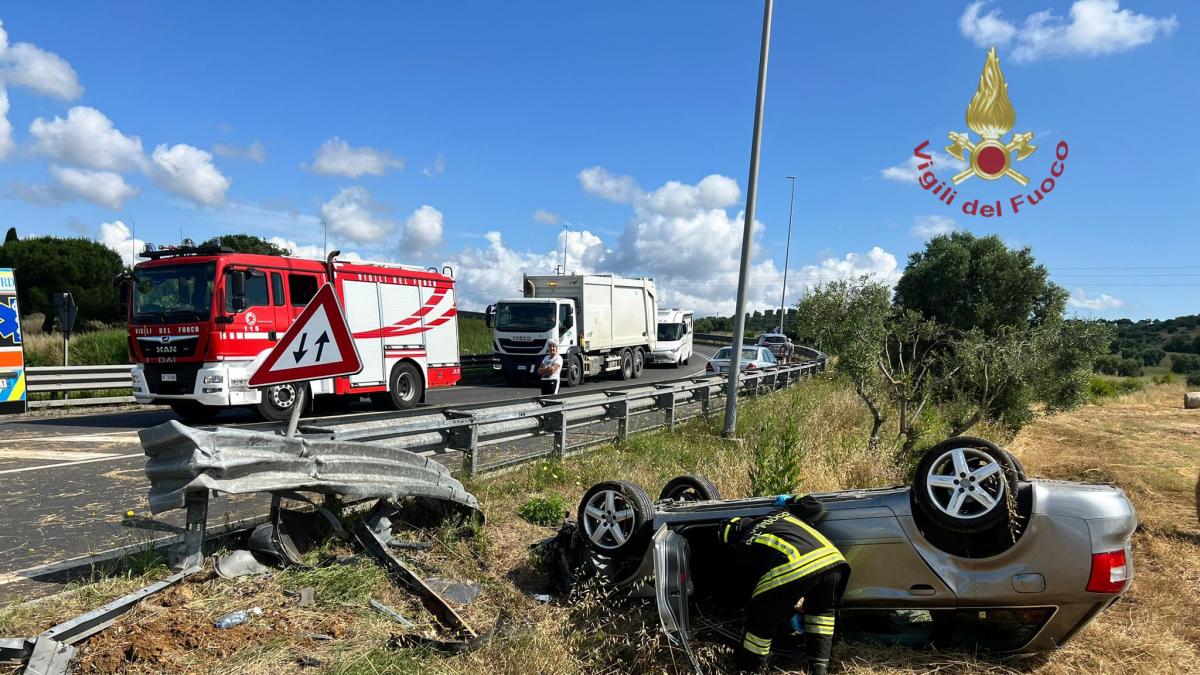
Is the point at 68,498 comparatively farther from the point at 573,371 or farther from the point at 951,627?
the point at 573,371

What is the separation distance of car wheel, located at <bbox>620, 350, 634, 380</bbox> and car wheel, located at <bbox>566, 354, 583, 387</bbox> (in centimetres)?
358

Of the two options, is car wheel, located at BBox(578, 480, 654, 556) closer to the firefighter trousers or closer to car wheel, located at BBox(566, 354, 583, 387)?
the firefighter trousers

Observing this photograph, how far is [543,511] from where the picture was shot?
5.78 meters

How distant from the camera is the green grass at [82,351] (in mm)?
18598

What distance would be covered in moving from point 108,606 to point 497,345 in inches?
698

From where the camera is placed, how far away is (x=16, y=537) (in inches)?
197

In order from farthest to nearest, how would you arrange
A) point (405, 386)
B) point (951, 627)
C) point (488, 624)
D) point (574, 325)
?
point (574, 325), point (405, 386), point (488, 624), point (951, 627)

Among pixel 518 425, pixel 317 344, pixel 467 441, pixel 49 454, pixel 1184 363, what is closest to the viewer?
pixel 317 344

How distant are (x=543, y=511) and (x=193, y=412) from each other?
367 inches

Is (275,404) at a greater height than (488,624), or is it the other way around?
(488,624)

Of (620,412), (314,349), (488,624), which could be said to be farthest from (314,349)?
(620,412)

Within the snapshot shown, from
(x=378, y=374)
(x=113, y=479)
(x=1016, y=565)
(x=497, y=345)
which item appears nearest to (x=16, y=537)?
(x=113, y=479)

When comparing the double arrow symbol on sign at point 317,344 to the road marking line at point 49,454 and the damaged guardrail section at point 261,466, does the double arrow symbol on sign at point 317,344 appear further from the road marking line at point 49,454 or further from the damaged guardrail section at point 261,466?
the road marking line at point 49,454

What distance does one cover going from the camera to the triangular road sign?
14.1 feet
